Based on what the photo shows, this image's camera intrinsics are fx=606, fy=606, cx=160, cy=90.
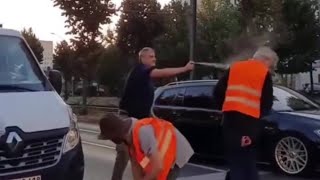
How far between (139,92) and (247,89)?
1.25 m

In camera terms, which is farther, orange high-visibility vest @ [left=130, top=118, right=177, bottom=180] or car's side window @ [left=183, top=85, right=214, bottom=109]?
car's side window @ [left=183, top=85, right=214, bottom=109]

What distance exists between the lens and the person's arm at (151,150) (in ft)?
14.4

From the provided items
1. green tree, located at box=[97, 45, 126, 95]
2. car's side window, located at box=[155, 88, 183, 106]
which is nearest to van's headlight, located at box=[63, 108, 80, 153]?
car's side window, located at box=[155, 88, 183, 106]

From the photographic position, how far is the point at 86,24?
2703 cm

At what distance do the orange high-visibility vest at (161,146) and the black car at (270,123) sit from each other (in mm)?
4368

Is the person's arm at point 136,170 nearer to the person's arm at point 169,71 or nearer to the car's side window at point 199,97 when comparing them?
the person's arm at point 169,71

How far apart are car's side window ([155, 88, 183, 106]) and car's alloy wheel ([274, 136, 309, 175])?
2.46m

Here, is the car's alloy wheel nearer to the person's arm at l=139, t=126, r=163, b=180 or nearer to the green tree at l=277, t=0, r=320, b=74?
the person's arm at l=139, t=126, r=163, b=180

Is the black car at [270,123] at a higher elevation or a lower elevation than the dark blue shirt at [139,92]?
lower

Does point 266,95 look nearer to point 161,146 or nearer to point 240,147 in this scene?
point 240,147

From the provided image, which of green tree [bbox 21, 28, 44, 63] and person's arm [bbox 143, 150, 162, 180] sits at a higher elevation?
green tree [bbox 21, 28, 44, 63]

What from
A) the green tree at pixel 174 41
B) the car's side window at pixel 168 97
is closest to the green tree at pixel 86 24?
the green tree at pixel 174 41

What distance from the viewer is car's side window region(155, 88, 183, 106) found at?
10977 mm

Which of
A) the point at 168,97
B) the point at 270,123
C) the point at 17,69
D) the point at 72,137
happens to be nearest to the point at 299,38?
the point at 168,97
